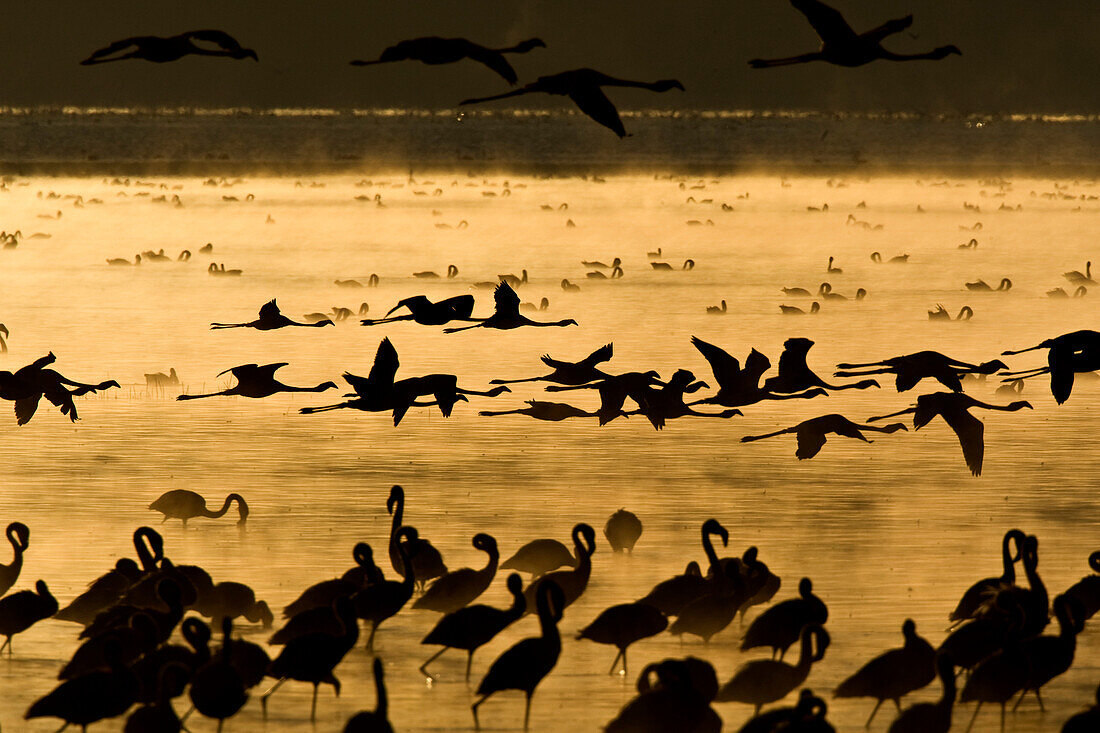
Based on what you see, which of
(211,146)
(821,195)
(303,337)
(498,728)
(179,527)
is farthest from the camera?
(211,146)

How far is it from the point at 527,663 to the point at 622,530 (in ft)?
9.09

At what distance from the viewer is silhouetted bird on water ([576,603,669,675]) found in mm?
7102

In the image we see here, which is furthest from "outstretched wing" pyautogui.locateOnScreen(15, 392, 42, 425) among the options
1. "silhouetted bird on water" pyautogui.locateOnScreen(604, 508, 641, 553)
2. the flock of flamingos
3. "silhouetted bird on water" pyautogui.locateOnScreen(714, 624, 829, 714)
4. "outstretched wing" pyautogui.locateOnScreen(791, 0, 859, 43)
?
"outstretched wing" pyautogui.locateOnScreen(791, 0, 859, 43)

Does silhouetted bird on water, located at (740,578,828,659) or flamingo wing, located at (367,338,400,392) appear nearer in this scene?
silhouetted bird on water, located at (740,578,828,659)

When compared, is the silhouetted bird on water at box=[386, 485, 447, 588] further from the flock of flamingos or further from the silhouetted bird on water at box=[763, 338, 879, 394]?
the silhouetted bird on water at box=[763, 338, 879, 394]

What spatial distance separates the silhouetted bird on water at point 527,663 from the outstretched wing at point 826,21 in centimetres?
273

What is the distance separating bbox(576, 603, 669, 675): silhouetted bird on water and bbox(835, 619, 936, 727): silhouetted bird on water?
0.94 meters

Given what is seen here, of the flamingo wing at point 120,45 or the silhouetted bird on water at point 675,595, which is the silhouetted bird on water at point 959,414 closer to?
the silhouetted bird on water at point 675,595

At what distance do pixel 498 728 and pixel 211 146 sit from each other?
75.7m

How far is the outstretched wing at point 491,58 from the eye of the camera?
678cm

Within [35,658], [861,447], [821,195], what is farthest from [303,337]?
[821,195]

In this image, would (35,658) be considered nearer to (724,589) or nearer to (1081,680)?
(724,589)

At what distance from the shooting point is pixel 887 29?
7.14 m

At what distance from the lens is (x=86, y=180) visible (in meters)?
49.5
